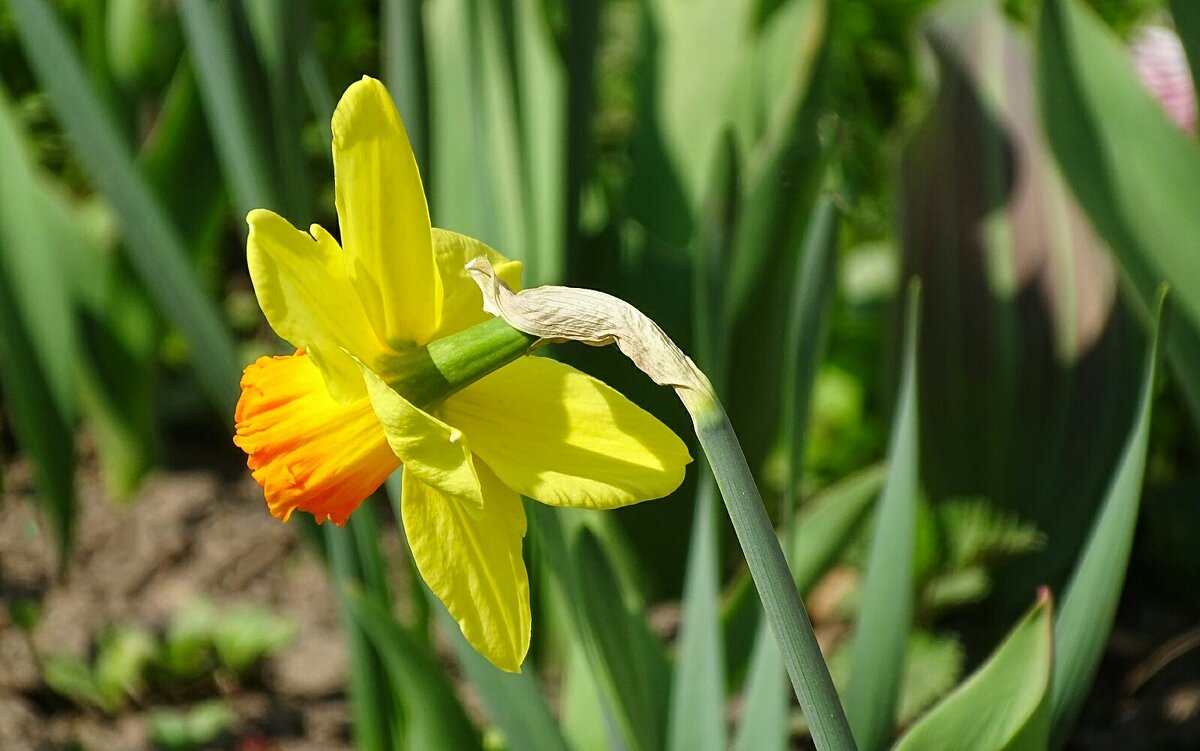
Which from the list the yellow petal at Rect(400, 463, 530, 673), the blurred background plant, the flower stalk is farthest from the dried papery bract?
the blurred background plant

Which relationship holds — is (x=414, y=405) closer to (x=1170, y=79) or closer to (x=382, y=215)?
(x=382, y=215)

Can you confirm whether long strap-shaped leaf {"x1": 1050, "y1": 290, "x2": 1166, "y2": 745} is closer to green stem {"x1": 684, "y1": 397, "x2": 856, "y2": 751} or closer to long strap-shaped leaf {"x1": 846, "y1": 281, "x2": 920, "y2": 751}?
long strap-shaped leaf {"x1": 846, "y1": 281, "x2": 920, "y2": 751}

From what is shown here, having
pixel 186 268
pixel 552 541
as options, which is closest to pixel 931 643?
pixel 552 541

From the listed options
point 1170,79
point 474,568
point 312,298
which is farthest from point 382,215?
point 1170,79

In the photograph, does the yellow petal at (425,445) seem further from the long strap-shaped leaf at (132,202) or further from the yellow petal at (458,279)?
the long strap-shaped leaf at (132,202)

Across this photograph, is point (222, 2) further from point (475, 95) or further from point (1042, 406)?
point (1042, 406)

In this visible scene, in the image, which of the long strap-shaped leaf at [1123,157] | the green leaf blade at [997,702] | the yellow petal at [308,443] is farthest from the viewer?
the long strap-shaped leaf at [1123,157]

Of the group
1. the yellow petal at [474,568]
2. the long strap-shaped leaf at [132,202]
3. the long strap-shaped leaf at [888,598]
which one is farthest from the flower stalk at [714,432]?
the long strap-shaped leaf at [132,202]
